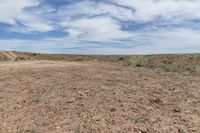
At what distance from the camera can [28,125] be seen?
9.97 m

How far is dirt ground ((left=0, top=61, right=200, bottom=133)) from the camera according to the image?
960cm

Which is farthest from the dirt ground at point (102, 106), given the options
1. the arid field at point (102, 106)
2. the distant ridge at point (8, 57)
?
the distant ridge at point (8, 57)

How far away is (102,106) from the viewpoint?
11617 millimetres

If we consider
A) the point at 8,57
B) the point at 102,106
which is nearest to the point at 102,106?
the point at 102,106

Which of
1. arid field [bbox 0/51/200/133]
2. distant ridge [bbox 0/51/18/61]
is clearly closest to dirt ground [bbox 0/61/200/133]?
arid field [bbox 0/51/200/133]

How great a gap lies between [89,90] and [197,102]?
408 cm

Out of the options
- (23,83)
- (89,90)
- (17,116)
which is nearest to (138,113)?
(17,116)

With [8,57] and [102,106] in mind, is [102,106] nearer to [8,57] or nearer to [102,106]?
[102,106]

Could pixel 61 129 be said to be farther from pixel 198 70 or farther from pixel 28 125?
pixel 198 70

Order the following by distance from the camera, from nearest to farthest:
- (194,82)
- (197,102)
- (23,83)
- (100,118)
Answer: (100,118), (197,102), (194,82), (23,83)

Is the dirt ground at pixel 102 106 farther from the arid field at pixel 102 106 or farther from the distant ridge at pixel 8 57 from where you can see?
the distant ridge at pixel 8 57

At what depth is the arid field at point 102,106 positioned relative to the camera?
9.60 m

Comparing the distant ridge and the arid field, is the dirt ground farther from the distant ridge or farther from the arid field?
the distant ridge

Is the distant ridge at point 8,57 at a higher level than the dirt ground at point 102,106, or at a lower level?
lower
